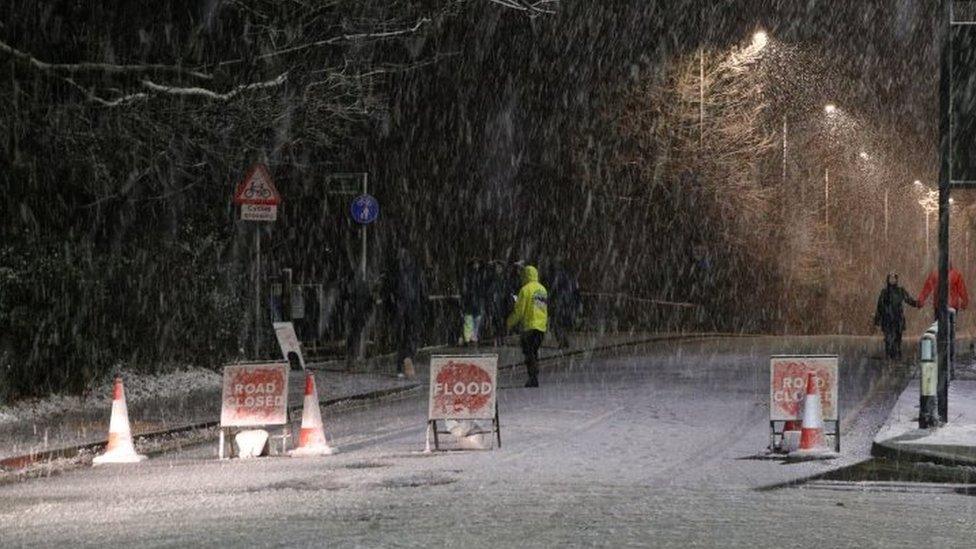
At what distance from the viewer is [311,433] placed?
45.1 feet

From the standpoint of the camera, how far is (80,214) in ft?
65.5

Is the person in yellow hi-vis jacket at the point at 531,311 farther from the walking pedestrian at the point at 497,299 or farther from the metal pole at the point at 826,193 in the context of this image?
the metal pole at the point at 826,193

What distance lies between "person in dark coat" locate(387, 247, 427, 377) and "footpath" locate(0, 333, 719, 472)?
39cm

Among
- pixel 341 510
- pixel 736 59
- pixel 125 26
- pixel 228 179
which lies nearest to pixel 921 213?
pixel 736 59

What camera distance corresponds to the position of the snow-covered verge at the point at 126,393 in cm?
1681

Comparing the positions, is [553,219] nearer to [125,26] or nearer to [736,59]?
[736,59]

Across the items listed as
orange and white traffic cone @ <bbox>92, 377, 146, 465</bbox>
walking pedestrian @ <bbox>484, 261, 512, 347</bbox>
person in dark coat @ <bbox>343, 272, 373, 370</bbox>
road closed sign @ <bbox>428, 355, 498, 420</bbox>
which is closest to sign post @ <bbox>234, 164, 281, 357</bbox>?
person in dark coat @ <bbox>343, 272, 373, 370</bbox>

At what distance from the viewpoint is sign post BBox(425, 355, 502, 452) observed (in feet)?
46.3

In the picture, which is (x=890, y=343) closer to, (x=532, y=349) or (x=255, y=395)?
(x=532, y=349)

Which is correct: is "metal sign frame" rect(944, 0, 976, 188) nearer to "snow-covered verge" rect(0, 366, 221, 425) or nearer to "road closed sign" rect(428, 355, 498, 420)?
"road closed sign" rect(428, 355, 498, 420)

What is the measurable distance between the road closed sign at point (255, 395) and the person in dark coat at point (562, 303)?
17.7 metres

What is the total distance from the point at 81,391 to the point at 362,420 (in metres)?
3.40

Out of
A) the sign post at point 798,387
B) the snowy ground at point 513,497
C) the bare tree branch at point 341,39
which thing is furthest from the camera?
the bare tree branch at point 341,39

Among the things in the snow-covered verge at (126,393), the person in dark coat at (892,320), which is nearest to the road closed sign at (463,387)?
the snow-covered verge at (126,393)
